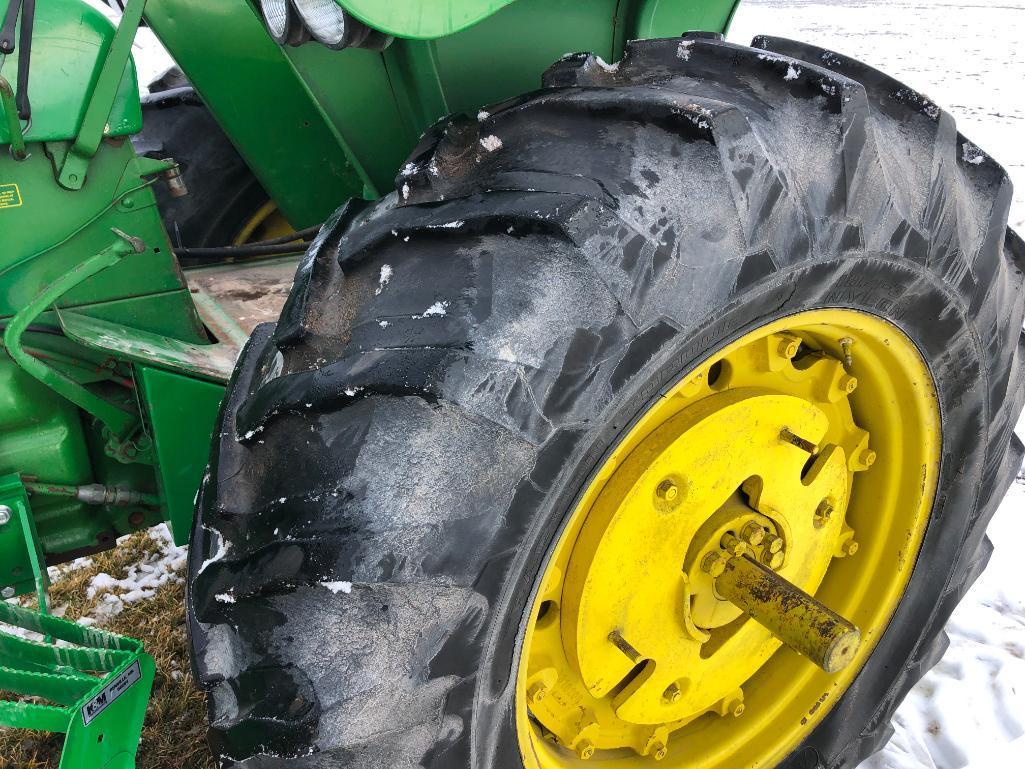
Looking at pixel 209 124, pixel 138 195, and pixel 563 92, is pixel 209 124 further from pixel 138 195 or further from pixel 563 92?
pixel 563 92

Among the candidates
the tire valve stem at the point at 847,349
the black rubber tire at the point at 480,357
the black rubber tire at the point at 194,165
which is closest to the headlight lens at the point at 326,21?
the black rubber tire at the point at 480,357

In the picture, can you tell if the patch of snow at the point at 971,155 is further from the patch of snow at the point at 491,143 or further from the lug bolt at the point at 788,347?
the patch of snow at the point at 491,143

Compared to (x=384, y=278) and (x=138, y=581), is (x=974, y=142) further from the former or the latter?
(x=138, y=581)

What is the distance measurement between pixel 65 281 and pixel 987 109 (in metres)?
7.32

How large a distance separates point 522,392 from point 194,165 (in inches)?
70.2

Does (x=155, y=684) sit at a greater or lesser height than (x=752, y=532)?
lesser

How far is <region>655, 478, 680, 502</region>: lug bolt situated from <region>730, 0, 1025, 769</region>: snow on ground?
94cm

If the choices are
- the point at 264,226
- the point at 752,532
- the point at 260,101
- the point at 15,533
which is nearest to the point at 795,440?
the point at 752,532

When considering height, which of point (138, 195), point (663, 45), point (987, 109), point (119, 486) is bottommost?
point (119, 486)

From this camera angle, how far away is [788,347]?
134 cm

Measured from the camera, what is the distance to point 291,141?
2123 mm

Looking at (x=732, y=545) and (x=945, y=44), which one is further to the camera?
(x=945, y=44)

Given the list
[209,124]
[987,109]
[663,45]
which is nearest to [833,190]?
[663,45]

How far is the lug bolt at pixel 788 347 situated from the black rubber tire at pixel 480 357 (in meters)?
Answer: 0.13
